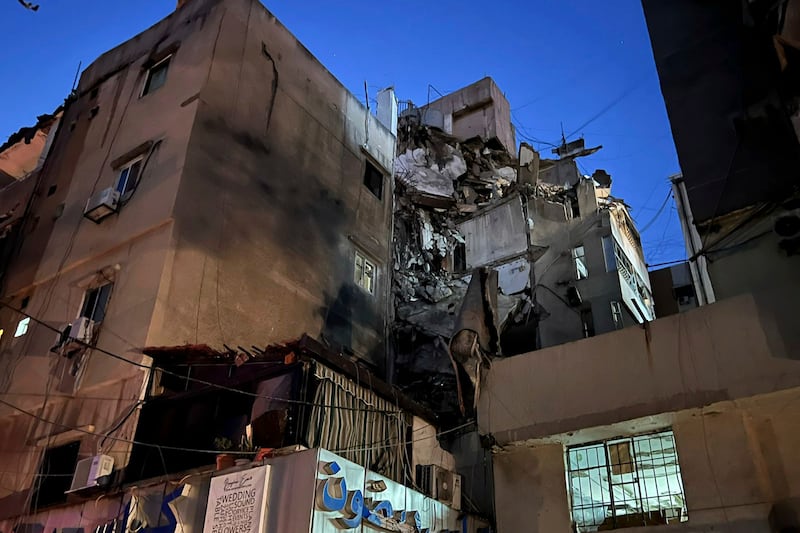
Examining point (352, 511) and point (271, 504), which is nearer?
point (271, 504)

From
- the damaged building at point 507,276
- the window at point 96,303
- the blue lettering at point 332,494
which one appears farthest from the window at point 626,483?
the window at point 96,303

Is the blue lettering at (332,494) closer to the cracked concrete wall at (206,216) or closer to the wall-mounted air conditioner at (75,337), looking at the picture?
the cracked concrete wall at (206,216)

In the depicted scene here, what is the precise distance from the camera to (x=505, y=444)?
12648 millimetres

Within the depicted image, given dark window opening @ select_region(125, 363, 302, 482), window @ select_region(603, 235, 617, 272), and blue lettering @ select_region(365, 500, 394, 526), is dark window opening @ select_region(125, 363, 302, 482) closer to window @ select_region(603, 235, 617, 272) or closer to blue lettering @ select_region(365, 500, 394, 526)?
blue lettering @ select_region(365, 500, 394, 526)

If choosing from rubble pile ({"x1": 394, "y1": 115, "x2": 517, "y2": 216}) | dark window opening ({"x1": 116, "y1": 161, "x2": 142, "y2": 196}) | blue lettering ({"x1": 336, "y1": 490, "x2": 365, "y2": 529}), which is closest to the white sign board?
blue lettering ({"x1": 336, "y1": 490, "x2": 365, "y2": 529})

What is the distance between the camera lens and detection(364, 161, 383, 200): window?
73.0 ft

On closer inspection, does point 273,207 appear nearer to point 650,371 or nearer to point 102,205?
point 102,205

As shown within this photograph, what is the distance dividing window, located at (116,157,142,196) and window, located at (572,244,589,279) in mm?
12537

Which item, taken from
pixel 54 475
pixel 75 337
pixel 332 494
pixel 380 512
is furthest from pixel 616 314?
pixel 54 475

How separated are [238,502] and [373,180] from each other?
14233 millimetres

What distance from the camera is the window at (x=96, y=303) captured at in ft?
49.3

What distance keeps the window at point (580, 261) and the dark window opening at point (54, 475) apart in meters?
13.7

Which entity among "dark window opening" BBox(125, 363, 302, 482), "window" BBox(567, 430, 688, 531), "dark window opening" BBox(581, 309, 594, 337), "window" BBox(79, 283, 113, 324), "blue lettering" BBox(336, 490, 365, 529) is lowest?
"blue lettering" BBox(336, 490, 365, 529)

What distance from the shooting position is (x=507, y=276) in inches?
838
